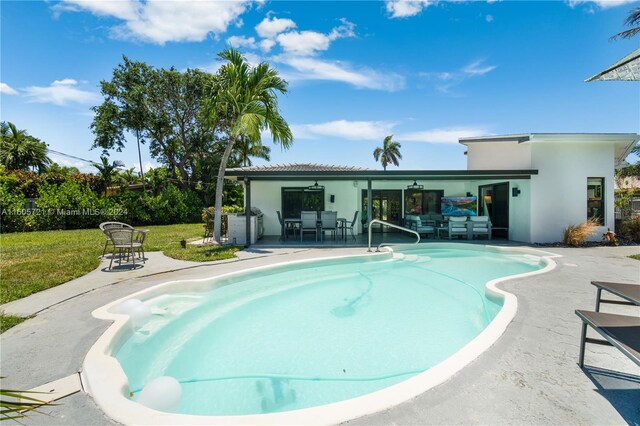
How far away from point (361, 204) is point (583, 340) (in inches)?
514

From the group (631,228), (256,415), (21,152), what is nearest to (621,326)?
(256,415)

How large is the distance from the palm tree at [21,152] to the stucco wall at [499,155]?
31.1 m

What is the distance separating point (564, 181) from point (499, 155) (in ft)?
8.26

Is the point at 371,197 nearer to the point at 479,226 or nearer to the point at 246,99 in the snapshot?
the point at 479,226

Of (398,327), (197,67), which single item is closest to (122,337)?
(398,327)

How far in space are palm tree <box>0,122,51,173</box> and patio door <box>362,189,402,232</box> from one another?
2649 centimetres

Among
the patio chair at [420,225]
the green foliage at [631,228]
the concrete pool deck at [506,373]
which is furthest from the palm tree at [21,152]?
the green foliage at [631,228]

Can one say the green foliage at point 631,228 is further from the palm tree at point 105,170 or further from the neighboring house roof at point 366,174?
the palm tree at point 105,170

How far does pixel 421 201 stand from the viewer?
16.0m

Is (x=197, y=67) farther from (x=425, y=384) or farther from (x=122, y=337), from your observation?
(x=425, y=384)

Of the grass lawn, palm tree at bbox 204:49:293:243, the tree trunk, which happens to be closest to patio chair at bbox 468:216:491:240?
palm tree at bbox 204:49:293:243

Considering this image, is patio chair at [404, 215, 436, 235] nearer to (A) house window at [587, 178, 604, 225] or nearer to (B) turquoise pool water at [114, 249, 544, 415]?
(B) turquoise pool water at [114, 249, 544, 415]

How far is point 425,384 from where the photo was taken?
8.46ft

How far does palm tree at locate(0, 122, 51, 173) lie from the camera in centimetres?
2333
